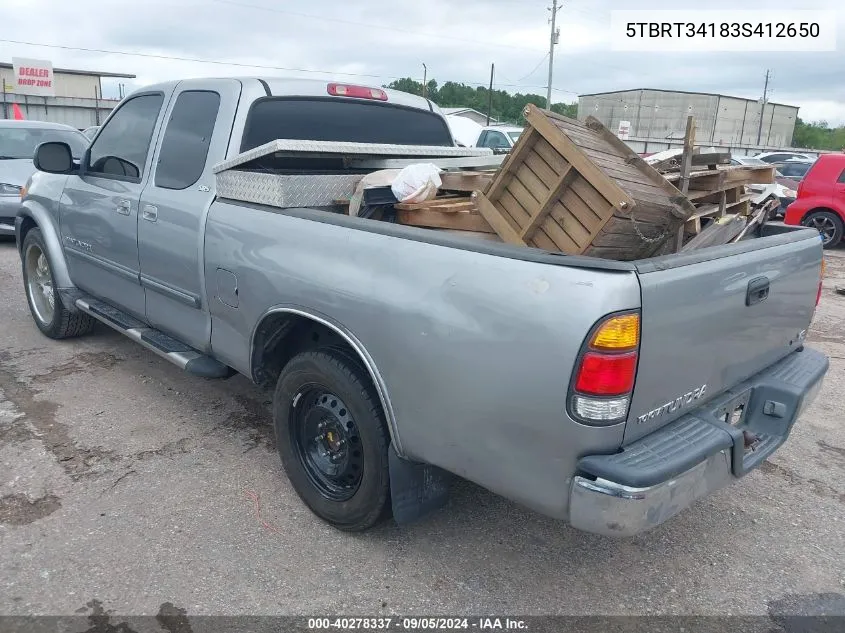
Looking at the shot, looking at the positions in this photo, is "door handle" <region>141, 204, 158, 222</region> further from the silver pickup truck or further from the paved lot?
the paved lot

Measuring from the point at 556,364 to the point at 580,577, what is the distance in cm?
127

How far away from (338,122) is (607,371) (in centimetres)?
260

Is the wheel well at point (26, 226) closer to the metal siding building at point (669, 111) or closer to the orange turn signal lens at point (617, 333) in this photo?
the orange turn signal lens at point (617, 333)

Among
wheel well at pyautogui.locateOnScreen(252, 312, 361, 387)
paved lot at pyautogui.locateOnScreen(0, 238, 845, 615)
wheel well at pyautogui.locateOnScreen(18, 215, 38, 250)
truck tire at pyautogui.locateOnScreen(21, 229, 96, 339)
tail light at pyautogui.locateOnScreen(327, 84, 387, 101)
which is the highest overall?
tail light at pyautogui.locateOnScreen(327, 84, 387, 101)

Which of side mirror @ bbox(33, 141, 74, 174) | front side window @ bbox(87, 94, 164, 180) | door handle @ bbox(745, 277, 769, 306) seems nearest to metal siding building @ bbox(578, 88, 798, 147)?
front side window @ bbox(87, 94, 164, 180)

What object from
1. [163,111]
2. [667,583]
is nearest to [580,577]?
[667,583]

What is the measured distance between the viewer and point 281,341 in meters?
3.29

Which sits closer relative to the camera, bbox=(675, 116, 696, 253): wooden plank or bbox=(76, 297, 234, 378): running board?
bbox=(675, 116, 696, 253): wooden plank

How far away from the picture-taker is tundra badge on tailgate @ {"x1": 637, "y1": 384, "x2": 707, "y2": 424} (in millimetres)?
2298

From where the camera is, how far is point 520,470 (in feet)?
7.50

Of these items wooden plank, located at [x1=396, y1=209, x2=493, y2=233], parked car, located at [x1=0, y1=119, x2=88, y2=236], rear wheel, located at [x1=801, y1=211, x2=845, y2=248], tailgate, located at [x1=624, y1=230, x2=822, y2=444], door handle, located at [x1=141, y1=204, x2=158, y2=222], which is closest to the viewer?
tailgate, located at [x1=624, y1=230, x2=822, y2=444]

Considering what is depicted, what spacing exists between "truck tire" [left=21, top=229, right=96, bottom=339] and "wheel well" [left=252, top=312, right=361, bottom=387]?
269 centimetres

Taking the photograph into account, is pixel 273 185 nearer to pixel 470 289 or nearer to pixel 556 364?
pixel 470 289

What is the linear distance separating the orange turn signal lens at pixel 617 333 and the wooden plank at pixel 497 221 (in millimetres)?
691
